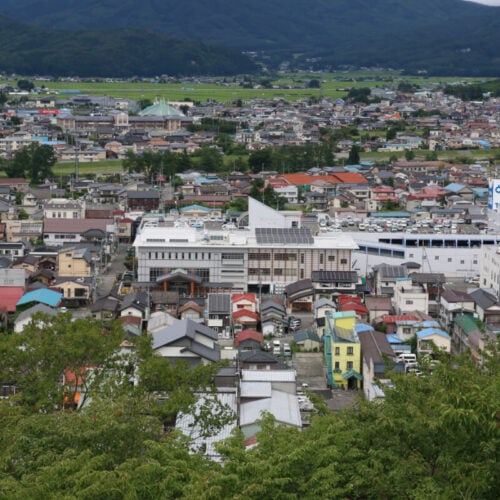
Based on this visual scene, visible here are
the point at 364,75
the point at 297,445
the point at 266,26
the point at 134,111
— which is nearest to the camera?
the point at 297,445

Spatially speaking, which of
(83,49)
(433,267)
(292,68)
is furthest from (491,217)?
(292,68)

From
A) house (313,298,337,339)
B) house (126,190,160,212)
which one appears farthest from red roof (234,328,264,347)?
house (126,190,160,212)

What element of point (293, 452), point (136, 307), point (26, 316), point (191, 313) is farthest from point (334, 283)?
point (293, 452)

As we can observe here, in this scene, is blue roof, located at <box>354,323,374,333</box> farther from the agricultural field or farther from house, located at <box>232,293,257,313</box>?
the agricultural field

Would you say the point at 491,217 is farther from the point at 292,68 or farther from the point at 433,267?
the point at 292,68

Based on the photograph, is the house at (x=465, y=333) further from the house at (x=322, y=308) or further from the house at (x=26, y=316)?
the house at (x=26, y=316)

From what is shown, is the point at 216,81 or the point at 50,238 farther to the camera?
the point at 216,81

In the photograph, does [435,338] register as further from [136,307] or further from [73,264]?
[73,264]
